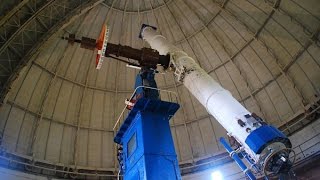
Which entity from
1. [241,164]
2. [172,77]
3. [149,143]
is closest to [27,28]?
[149,143]

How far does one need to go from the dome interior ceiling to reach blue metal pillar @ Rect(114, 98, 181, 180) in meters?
10.9

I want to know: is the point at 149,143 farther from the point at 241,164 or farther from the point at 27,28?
the point at 27,28

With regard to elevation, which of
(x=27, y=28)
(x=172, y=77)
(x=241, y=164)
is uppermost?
(x=172, y=77)

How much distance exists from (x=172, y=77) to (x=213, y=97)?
12815 millimetres

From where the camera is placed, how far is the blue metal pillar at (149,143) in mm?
9148

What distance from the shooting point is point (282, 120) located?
1992 cm

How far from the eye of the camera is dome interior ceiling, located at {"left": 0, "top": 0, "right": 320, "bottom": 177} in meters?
19.2

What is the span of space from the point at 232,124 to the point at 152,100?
301 cm

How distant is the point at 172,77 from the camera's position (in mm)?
23531

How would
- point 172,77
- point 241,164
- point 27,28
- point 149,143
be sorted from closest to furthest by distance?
point 149,143 < point 241,164 < point 27,28 < point 172,77

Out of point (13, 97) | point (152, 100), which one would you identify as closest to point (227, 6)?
point (152, 100)

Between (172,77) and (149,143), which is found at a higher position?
(172,77)

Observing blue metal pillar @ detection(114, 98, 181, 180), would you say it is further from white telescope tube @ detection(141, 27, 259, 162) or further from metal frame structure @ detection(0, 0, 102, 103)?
metal frame structure @ detection(0, 0, 102, 103)

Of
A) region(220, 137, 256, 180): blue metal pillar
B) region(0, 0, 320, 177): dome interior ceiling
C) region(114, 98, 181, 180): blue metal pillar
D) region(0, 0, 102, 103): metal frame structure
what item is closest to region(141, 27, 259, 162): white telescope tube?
region(114, 98, 181, 180): blue metal pillar
